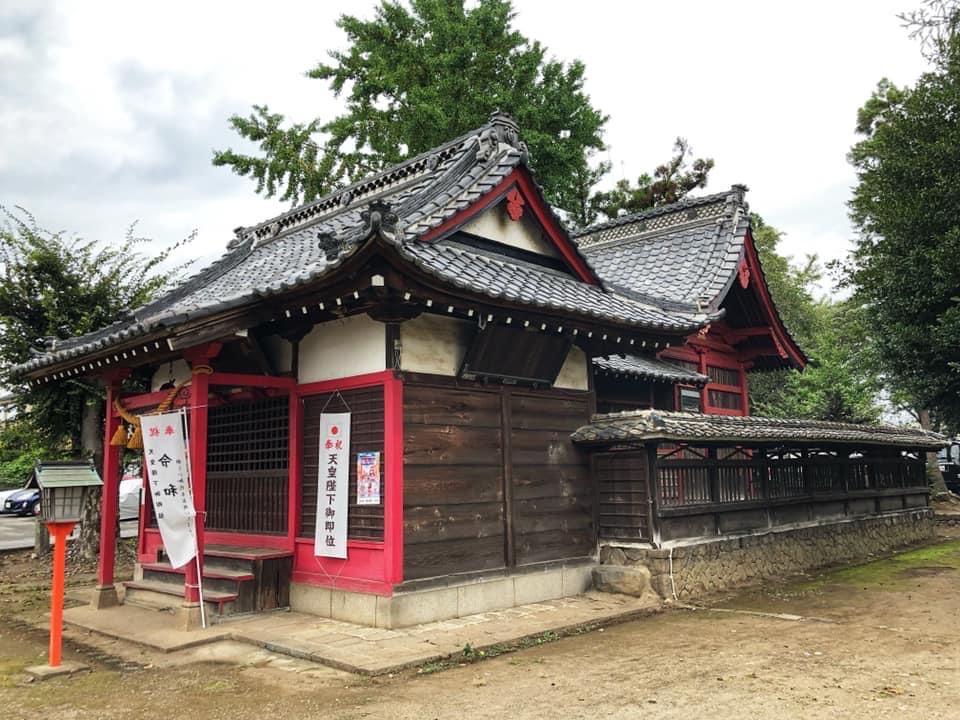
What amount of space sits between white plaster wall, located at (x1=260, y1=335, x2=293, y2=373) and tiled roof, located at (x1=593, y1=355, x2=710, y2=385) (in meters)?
5.04

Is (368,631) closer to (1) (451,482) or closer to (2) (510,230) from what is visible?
(1) (451,482)

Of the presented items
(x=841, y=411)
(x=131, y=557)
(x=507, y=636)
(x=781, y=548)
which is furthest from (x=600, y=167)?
(x=507, y=636)

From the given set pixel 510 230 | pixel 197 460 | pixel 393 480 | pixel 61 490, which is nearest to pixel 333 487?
pixel 393 480

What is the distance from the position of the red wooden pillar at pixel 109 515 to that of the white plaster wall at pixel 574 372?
6.60 metres

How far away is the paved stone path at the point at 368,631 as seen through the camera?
292 inches

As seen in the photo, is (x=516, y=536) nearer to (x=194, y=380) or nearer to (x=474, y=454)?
(x=474, y=454)

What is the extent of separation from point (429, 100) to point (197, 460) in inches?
724

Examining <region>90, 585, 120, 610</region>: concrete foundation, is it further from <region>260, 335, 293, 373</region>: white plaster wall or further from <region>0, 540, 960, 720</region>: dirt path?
<region>260, 335, 293, 373</region>: white plaster wall

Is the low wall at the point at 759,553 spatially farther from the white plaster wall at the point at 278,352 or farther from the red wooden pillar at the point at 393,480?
the white plaster wall at the point at 278,352

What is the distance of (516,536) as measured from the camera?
10070 mm

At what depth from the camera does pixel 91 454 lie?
15.8 meters

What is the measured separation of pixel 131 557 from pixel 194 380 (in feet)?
32.1

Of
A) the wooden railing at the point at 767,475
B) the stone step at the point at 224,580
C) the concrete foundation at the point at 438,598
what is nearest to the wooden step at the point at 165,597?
the stone step at the point at 224,580

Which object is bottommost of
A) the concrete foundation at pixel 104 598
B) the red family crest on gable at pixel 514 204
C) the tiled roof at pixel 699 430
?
the concrete foundation at pixel 104 598
